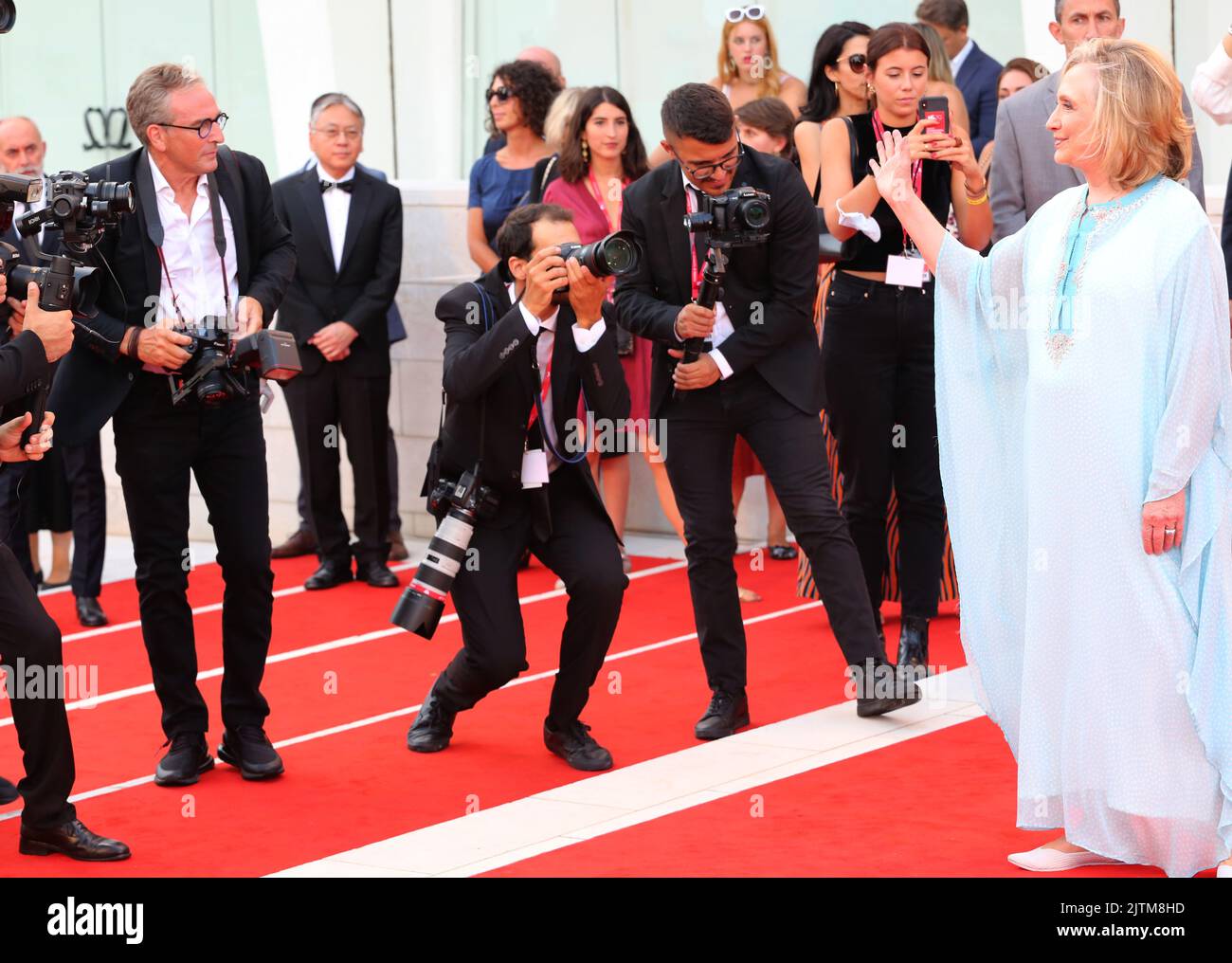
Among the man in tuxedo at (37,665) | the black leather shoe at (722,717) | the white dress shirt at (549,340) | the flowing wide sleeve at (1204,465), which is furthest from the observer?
the black leather shoe at (722,717)

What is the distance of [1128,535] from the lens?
435cm

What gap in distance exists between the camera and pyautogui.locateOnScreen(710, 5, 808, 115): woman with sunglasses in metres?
9.09

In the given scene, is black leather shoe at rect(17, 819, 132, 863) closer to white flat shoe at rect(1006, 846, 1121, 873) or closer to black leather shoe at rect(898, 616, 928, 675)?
white flat shoe at rect(1006, 846, 1121, 873)

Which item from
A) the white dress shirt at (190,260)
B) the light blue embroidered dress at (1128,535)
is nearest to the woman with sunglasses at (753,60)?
the white dress shirt at (190,260)

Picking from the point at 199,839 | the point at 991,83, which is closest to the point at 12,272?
the point at 199,839

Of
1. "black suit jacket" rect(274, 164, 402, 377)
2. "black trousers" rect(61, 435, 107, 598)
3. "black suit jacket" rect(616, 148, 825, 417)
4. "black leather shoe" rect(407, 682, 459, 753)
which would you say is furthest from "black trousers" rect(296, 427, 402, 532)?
"black suit jacket" rect(616, 148, 825, 417)

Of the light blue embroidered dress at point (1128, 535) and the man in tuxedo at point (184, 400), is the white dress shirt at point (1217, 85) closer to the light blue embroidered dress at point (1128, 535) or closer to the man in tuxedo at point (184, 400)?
the light blue embroidered dress at point (1128, 535)

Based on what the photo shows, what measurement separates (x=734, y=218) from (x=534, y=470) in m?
0.97

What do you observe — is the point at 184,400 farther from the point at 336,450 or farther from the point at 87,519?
the point at 336,450

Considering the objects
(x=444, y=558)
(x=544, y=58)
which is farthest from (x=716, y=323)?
(x=544, y=58)

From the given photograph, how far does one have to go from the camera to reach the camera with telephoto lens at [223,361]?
5.44 metres

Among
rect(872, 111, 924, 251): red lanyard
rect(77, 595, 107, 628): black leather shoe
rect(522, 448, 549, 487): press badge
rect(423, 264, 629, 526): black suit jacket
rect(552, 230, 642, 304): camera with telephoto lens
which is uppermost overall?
rect(872, 111, 924, 251): red lanyard

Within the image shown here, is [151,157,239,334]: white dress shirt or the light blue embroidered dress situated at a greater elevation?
[151,157,239,334]: white dress shirt

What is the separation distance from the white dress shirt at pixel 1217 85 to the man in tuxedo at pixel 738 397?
4.71 ft
